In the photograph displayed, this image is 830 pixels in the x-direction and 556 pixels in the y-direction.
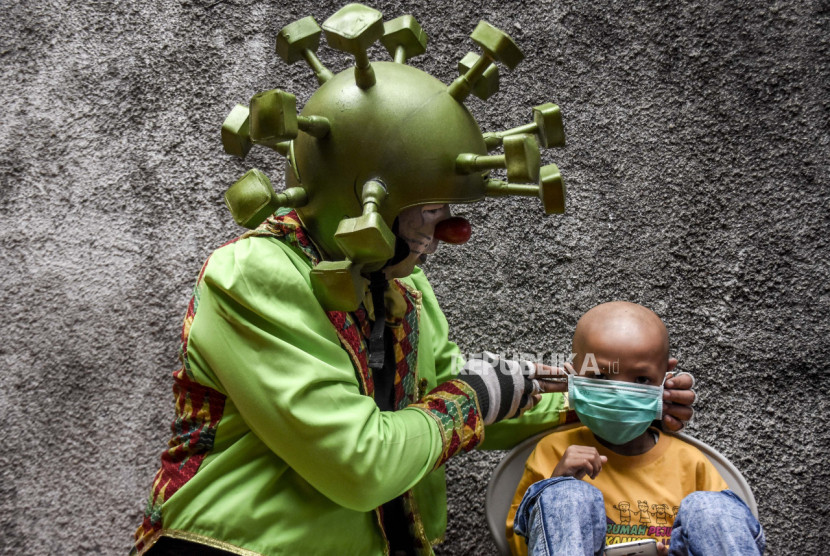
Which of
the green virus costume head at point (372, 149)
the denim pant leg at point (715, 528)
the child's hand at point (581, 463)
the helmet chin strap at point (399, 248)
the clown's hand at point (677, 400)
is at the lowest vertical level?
the denim pant leg at point (715, 528)

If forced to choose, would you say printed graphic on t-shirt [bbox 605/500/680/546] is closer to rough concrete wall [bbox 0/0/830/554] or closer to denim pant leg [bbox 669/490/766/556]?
denim pant leg [bbox 669/490/766/556]

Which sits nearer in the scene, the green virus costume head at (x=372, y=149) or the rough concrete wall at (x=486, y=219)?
the green virus costume head at (x=372, y=149)

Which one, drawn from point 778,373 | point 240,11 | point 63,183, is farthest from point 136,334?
point 778,373

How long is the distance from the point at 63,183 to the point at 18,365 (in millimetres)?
467

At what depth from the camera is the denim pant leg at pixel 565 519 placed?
3.99 feet

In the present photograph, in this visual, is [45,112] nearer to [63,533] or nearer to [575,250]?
[63,533]

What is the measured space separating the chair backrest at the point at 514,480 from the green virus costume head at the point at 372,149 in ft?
1.78

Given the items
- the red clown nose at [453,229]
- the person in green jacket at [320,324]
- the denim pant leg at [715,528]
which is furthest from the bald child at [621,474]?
the red clown nose at [453,229]

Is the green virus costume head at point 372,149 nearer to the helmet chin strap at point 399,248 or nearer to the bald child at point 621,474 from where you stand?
the helmet chin strap at point 399,248

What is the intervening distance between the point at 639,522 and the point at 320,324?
26.3 inches

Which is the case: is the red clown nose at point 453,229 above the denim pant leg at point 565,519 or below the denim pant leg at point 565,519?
above

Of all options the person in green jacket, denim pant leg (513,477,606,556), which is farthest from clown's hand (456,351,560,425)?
denim pant leg (513,477,606,556)

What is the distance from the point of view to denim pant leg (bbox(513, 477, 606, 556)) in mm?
1216

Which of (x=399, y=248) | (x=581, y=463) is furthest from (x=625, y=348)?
(x=399, y=248)
